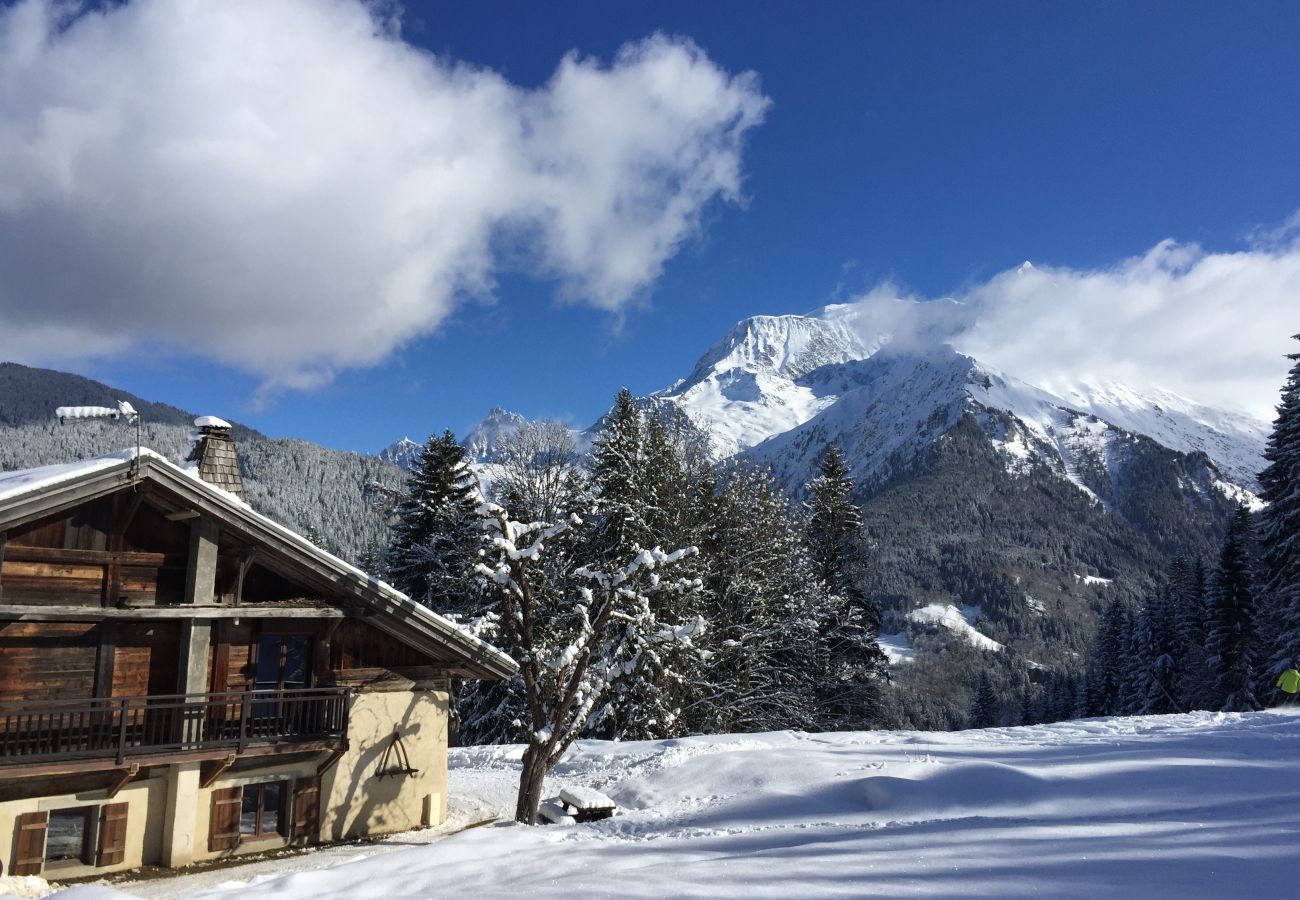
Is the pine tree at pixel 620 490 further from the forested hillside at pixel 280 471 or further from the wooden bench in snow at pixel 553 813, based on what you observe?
the forested hillside at pixel 280 471

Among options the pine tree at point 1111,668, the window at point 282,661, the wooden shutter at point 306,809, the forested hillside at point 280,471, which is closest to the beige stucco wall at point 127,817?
the wooden shutter at point 306,809

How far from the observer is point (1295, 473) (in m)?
31.7

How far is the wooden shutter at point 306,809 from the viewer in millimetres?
Result: 15930

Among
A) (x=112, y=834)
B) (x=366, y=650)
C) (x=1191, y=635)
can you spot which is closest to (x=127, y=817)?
(x=112, y=834)

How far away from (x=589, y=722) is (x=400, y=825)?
11.5 meters

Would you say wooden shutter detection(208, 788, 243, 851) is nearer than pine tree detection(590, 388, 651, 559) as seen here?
Yes

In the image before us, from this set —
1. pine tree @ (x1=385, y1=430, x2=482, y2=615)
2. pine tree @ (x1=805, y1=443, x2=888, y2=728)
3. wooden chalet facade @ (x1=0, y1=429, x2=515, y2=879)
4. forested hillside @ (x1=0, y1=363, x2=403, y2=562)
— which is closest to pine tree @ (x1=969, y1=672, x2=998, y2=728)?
pine tree @ (x1=805, y1=443, x2=888, y2=728)

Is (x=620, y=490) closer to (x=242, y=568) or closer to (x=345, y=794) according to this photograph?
(x=345, y=794)

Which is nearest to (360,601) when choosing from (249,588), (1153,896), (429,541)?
(249,588)

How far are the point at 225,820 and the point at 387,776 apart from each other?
312 cm

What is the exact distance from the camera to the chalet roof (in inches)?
519

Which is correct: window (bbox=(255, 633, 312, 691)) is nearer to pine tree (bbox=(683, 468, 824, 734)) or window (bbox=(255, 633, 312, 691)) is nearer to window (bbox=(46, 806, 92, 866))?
→ window (bbox=(46, 806, 92, 866))

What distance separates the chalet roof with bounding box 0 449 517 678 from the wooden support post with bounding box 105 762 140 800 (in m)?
4.28

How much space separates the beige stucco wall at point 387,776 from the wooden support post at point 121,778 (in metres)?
3.60
